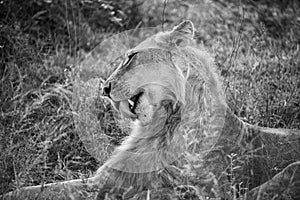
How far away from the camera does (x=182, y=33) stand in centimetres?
299

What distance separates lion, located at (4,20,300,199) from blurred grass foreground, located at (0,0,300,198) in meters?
0.34

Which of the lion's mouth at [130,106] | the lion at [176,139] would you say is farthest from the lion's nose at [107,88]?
the lion's mouth at [130,106]

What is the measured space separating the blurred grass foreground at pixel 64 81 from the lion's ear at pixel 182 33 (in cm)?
90

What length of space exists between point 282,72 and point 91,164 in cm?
206

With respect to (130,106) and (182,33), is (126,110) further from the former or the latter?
(182,33)

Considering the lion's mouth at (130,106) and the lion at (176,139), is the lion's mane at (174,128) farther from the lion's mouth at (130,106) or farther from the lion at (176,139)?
the lion's mouth at (130,106)

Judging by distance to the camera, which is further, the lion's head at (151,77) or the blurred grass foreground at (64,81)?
the blurred grass foreground at (64,81)

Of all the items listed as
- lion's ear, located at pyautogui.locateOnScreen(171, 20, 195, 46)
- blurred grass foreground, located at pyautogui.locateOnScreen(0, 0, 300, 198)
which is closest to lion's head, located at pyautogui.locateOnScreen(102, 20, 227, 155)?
lion's ear, located at pyautogui.locateOnScreen(171, 20, 195, 46)

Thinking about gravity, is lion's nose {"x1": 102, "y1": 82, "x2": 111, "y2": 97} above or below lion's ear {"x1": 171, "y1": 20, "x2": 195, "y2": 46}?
below

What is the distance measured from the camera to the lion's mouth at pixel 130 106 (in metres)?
2.97

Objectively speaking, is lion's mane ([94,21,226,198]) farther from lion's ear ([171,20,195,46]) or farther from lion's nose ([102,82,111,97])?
lion's nose ([102,82,111,97])

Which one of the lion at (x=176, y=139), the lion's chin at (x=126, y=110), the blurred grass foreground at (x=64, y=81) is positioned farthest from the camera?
the blurred grass foreground at (x=64, y=81)

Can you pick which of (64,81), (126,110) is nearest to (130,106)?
(126,110)

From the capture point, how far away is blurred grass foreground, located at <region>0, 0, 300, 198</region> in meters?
3.43
